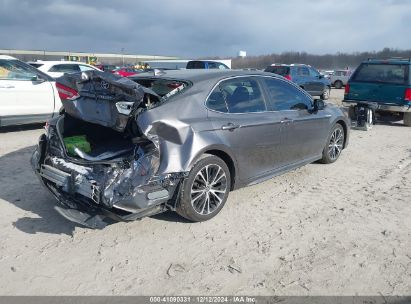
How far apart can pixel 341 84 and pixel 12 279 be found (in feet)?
103

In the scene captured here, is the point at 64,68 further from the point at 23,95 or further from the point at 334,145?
the point at 334,145

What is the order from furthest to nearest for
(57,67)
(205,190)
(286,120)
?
(57,67) < (286,120) < (205,190)

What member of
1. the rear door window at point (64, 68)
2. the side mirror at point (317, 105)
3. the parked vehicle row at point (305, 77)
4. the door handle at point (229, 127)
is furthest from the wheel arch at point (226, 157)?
the parked vehicle row at point (305, 77)

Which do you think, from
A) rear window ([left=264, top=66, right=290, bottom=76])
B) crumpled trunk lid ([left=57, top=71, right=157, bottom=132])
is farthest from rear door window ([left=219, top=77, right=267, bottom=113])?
rear window ([left=264, top=66, right=290, bottom=76])

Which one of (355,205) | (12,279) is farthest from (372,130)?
(12,279)

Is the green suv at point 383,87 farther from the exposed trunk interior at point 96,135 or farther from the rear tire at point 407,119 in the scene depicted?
the exposed trunk interior at point 96,135

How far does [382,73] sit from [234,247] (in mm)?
8695

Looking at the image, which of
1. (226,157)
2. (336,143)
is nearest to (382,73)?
(336,143)

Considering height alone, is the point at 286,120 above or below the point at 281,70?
below

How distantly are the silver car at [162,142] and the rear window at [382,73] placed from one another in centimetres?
635

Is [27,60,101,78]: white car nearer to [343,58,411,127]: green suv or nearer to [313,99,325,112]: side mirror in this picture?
[343,58,411,127]: green suv

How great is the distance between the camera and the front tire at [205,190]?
13.1 feet

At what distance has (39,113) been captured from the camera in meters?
8.75

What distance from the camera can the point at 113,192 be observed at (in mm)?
3570
